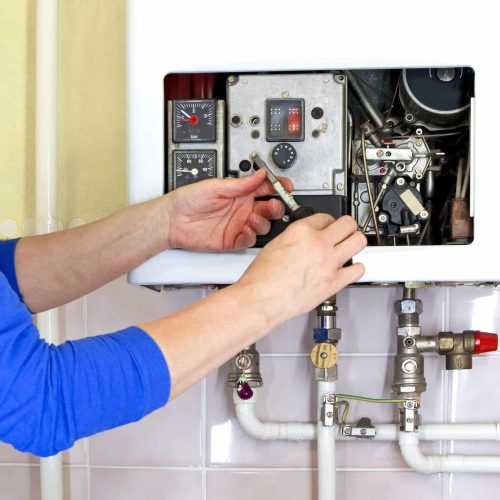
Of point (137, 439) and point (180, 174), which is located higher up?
point (180, 174)

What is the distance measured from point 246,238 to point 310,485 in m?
0.52

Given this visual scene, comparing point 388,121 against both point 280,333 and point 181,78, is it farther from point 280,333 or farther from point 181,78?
point 280,333

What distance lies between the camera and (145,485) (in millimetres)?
1429

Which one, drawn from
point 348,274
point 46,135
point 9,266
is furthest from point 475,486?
point 46,135

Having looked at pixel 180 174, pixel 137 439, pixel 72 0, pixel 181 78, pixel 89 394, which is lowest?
pixel 137 439

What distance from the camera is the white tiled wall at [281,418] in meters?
1.37

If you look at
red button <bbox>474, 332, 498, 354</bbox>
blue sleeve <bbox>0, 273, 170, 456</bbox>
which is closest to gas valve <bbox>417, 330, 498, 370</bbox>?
red button <bbox>474, 332, 498, 354</bbox>

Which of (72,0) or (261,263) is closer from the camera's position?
(261,263)

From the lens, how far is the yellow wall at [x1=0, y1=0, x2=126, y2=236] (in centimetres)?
145

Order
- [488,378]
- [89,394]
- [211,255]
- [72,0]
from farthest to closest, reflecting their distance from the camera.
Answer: [72,0], [488,378], [211,255], [89,394]

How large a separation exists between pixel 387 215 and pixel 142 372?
1.50 feet

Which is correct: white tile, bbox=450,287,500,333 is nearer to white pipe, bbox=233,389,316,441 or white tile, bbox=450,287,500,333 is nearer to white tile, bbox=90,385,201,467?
white pipe, bbox=233,389,316,441

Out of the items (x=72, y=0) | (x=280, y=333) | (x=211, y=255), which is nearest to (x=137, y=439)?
(x=280, y=333)

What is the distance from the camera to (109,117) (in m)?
1.45
